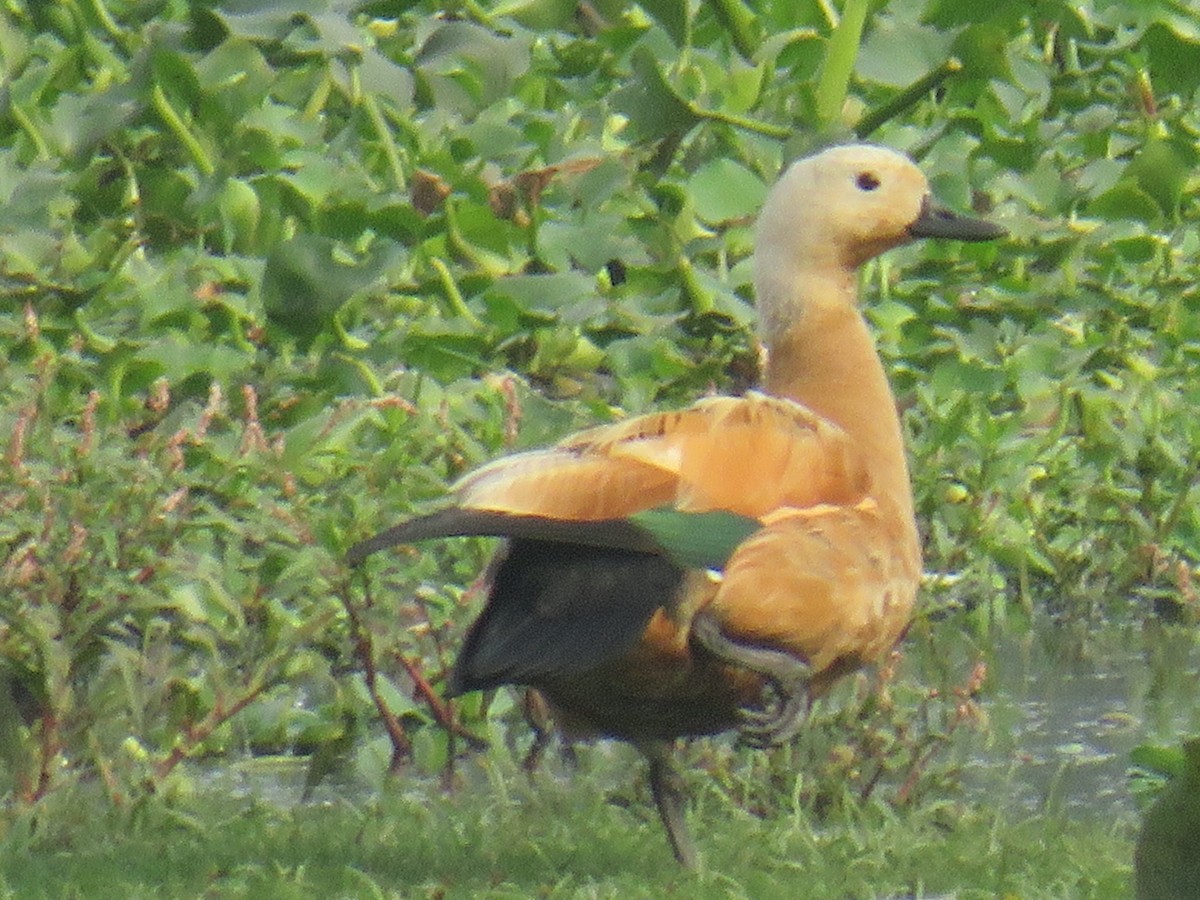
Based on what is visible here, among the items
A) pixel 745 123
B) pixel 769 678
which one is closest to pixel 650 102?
pixel 745 123

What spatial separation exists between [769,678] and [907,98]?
234 centimetres

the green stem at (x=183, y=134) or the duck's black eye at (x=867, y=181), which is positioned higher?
the duck's black eye at (x=867, y=181)

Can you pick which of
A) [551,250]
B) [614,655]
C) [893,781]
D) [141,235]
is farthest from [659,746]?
[141,235]

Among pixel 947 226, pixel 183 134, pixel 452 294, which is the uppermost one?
pixel 947 226

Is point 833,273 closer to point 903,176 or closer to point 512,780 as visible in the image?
point 903,176

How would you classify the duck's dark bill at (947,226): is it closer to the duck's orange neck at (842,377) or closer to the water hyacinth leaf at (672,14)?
the duck's orange neck at (842,377)

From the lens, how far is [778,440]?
445cm

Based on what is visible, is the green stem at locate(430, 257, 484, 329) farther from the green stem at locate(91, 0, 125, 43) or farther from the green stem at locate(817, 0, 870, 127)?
the green stem at locate(91, 0, 125, 43)

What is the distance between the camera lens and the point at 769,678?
439 centimetres

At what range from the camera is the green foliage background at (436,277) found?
520 centimetres

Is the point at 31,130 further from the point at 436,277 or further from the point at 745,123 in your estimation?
the point at 745,123

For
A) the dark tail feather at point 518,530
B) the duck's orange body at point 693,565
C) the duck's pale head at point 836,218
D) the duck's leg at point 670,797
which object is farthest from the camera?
the duck's pale head at point 836,218

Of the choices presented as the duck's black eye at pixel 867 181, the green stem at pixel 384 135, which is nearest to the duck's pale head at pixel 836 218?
the duck's black eye at pixel 867 181

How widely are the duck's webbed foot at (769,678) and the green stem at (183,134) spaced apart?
7.83ft
